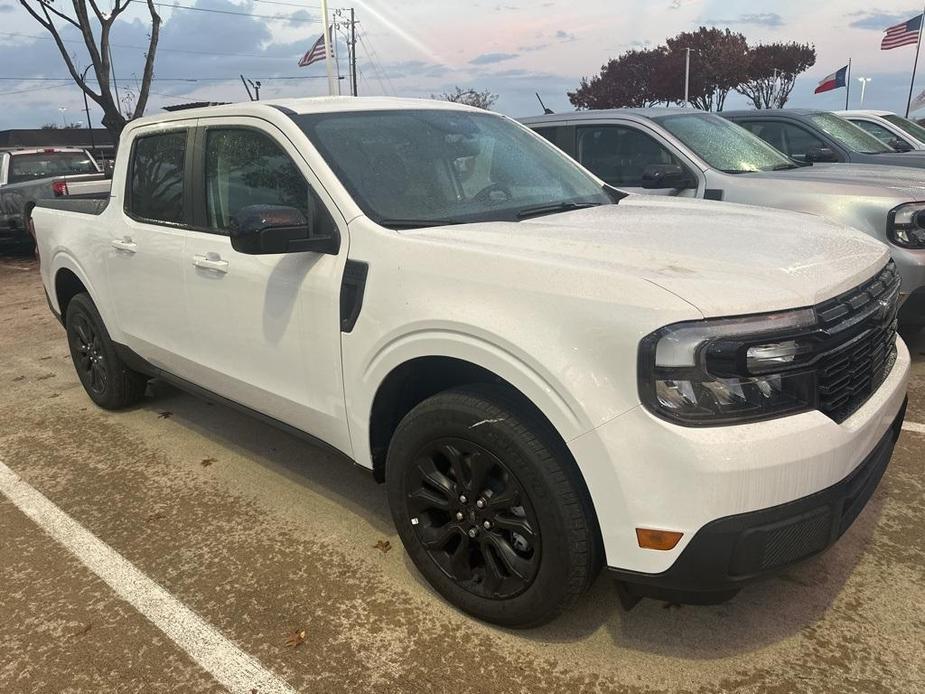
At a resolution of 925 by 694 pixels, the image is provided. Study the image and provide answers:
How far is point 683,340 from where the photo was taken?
1.91 metres

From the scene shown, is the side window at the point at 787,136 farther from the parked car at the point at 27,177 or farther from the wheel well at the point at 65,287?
the parked car at the point at 27,177

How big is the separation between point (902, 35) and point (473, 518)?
28.0 m

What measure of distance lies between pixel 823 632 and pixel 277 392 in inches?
87.8

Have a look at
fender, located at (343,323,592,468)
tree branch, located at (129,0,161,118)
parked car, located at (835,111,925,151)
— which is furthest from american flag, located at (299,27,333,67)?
fender, located at (343,323,592,468)

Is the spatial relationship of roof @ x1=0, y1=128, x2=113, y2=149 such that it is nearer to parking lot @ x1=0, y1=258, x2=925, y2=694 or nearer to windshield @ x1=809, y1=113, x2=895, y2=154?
windshield @ x1=809, y1=113, x2=895, y2=154

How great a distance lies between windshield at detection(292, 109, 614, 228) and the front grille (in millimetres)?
1249

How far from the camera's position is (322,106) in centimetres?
321

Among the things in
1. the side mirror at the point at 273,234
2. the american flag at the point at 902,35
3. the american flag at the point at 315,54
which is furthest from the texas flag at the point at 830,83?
the side mirror at the point at 273,234

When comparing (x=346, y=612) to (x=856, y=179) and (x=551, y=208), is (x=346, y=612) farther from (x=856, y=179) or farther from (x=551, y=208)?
(x=856, y=179)

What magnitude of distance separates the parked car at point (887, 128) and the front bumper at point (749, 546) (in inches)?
360

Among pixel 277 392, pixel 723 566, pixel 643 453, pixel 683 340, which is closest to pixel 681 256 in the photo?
pixel 683 340

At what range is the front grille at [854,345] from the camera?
205 centimetres

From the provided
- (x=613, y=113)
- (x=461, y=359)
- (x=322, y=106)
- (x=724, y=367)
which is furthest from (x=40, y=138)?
(x=724, y=367)

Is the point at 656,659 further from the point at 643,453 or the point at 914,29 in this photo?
the point at 914,29
